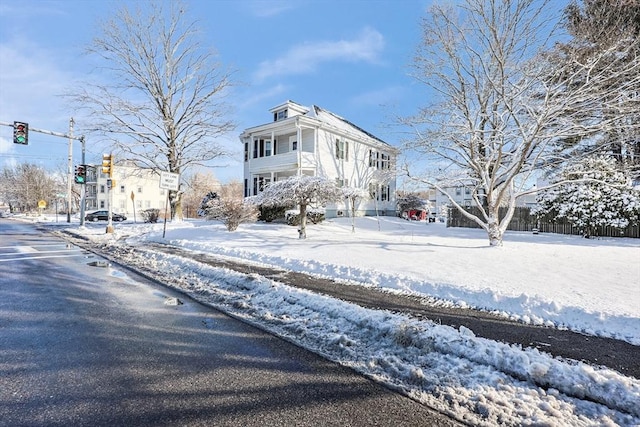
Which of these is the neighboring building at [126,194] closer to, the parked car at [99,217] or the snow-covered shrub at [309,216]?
the parked car at [99,217]

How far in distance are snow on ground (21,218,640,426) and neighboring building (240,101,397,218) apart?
13036 millimetres

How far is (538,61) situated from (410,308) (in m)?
9.62

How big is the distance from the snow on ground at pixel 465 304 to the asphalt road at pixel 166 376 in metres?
0.34

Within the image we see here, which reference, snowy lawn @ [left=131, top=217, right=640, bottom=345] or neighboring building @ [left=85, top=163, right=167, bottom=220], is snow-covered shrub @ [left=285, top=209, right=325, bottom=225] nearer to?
snowy lawn @ [left=131, top=217, right=640, bottom=345]

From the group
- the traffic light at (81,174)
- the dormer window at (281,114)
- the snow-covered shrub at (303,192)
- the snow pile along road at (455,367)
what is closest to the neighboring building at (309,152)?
the dormer window at (281,114)

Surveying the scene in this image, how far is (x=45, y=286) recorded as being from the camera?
20.5ft

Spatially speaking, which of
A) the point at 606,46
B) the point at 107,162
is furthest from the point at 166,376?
the point at 107,162

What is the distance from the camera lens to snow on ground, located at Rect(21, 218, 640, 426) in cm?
264

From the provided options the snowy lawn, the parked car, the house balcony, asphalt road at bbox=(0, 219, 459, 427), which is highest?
the house balcony

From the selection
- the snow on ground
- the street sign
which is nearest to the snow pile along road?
the snow on ground

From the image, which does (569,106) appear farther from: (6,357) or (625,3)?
(6,357)

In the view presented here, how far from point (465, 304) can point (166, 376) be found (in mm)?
4607

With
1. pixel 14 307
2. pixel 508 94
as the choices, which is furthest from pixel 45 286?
pixel 508 94

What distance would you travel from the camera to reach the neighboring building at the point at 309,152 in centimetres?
2222
